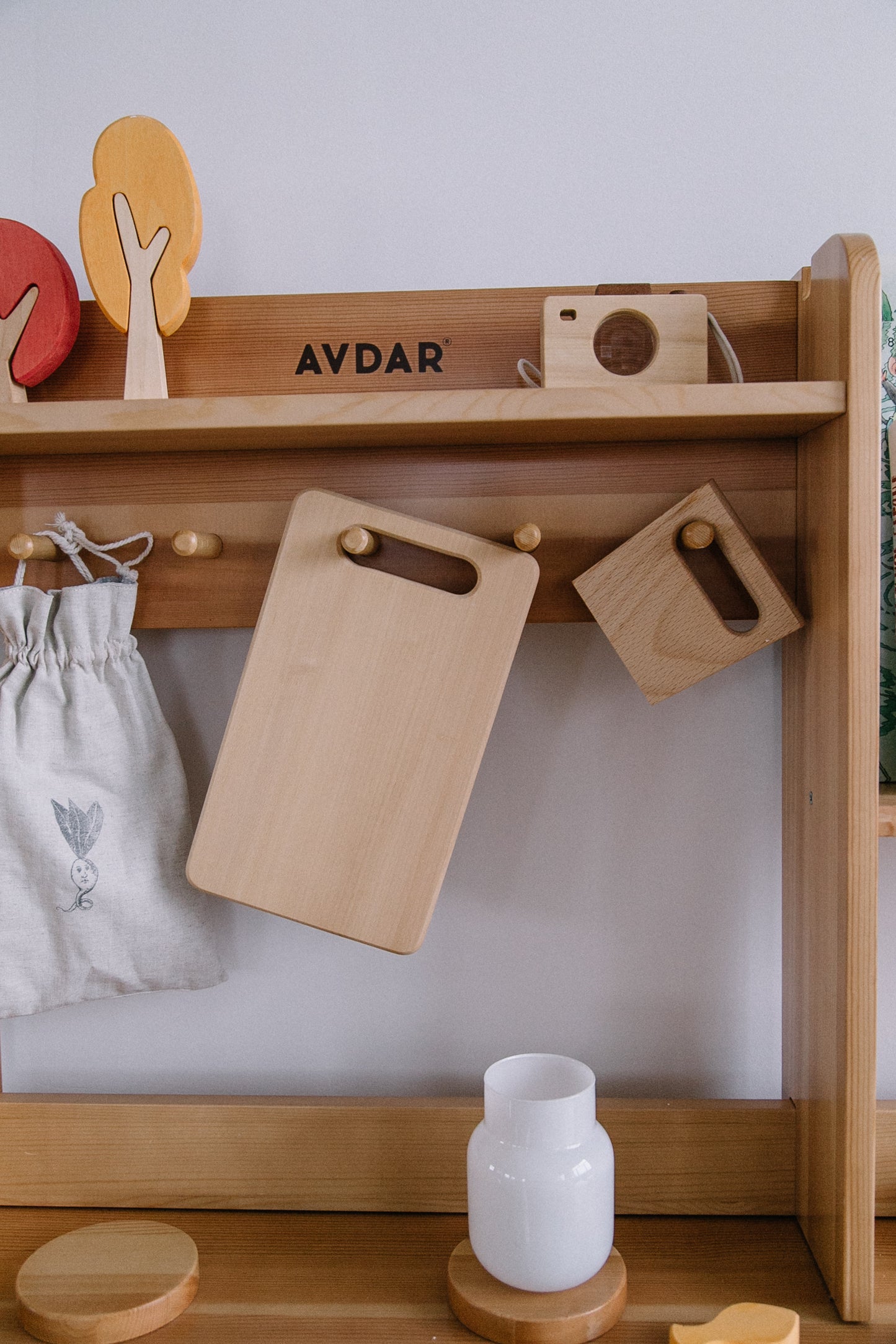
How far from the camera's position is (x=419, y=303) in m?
0.88

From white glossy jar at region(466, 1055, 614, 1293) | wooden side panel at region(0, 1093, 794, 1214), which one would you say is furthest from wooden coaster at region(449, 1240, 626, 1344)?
wooden side panel at region(0, 1093, 794, 1214)

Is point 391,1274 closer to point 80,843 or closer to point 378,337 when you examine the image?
point 80,843

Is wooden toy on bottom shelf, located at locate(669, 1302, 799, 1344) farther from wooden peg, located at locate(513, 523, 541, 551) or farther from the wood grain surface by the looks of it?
the wood grain surface

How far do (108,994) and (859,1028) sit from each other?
0.65m

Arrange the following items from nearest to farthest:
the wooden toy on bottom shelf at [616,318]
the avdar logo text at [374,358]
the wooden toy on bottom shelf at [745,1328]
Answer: the wooden toy on bottom shelf at [745,1328], the wooden toy on bottom shelf at [616,318], the avdar logo text at [374,358]

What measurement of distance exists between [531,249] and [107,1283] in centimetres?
98

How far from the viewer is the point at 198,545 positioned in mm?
833

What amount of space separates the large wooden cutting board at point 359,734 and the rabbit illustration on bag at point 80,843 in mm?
116

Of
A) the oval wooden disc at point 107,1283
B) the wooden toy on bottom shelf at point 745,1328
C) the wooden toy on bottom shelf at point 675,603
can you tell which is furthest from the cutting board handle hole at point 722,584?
the oval wooden disc at point 107,1283

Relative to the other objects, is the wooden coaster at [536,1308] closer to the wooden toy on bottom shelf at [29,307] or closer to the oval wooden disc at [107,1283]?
the oval wooden disc at [107,1283]

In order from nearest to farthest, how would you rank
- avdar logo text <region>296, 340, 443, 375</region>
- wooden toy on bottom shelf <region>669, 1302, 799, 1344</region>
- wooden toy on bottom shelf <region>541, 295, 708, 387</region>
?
wooden toy on bottom shelf <region>669, 1302, 799, 1344</region> → wooden toy on bottom shelf <region>541, 295, 708, 387</region> → avdar logo text <region>296, 340, 443, 375</region>

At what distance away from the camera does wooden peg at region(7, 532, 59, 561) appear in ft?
2.71

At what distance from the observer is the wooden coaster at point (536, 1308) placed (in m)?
0.72

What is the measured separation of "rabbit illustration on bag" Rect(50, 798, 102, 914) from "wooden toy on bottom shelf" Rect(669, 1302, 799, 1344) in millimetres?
593
